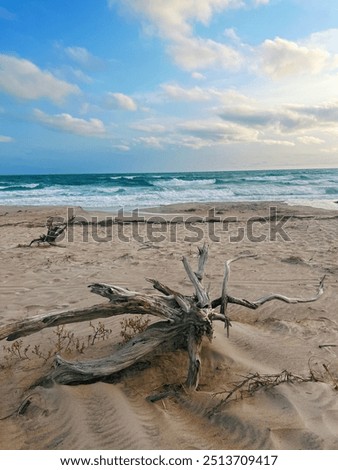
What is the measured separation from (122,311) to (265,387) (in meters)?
1.28

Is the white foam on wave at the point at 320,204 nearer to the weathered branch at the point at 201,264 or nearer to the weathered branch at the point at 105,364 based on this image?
the weathered branch at the point at 201,264

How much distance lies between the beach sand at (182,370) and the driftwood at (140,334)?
4.8 inches

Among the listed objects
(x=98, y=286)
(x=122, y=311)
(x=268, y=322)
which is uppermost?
(x=98, y=286)

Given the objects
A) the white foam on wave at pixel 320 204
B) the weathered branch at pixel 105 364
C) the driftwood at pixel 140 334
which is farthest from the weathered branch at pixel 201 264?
the white foam on wave at pixel 320 204

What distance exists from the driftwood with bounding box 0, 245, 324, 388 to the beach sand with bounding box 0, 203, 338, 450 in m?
0.12

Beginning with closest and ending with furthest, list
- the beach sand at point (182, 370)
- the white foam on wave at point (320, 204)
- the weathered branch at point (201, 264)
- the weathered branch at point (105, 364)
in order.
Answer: the beach sand at point (182, 370) < the weathered branch at point (105, 364) < the weathered branch at point (201, 264) < the white foam on wave at point (320, 204)

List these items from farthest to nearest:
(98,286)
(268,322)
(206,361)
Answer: (268,322)
(206,361)
(98,286)

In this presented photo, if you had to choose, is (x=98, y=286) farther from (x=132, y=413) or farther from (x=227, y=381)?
(x=227, y=381)

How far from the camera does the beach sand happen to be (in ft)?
7.75

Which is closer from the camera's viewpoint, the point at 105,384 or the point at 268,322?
the point at 105,384

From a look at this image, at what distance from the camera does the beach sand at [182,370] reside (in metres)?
2.36

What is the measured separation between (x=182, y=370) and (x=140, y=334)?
486mm

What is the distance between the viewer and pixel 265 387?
2.81 m

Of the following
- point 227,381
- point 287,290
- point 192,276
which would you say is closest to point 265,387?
point 227,381
